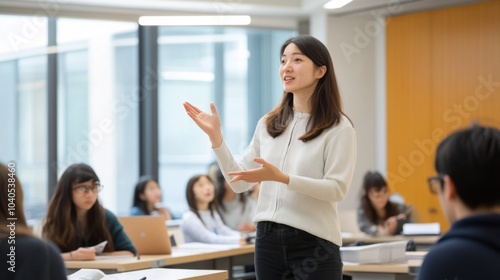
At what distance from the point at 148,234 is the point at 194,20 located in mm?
3673

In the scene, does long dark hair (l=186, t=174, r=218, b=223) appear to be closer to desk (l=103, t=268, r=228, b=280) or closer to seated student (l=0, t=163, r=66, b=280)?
desk (l=103, t=268, r=228, b=280)

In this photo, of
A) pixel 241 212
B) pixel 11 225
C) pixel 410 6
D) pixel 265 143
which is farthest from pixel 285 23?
pixel 11 225

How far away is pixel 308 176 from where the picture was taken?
291 cm

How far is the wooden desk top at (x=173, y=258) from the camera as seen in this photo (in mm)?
4379

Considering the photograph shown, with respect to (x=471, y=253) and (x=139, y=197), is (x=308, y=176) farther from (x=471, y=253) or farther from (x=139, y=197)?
(x=139, y=197)

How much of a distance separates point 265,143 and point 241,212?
4489 millimetres

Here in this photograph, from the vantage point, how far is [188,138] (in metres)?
8.84

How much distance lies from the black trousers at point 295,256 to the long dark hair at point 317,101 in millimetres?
398

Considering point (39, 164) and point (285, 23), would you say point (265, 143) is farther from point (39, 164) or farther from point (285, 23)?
point (285, 23)

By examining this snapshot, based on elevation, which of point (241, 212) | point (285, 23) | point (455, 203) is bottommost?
point (241, 212)

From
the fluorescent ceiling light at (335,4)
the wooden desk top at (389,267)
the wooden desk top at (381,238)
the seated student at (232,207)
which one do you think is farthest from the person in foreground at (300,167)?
the fluorescent ceiling light at (335,4)

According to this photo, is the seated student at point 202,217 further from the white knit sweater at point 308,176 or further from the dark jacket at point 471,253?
the dark jacket at point 471,253

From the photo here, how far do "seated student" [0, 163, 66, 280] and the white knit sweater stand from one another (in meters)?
0.94

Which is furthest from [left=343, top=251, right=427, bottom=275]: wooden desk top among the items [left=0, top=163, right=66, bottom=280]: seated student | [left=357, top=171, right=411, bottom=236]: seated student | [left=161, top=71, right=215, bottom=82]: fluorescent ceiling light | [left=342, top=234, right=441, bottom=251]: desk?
[left=161, top=71, right=215, bottom=82]: fluorescent ceiling light
